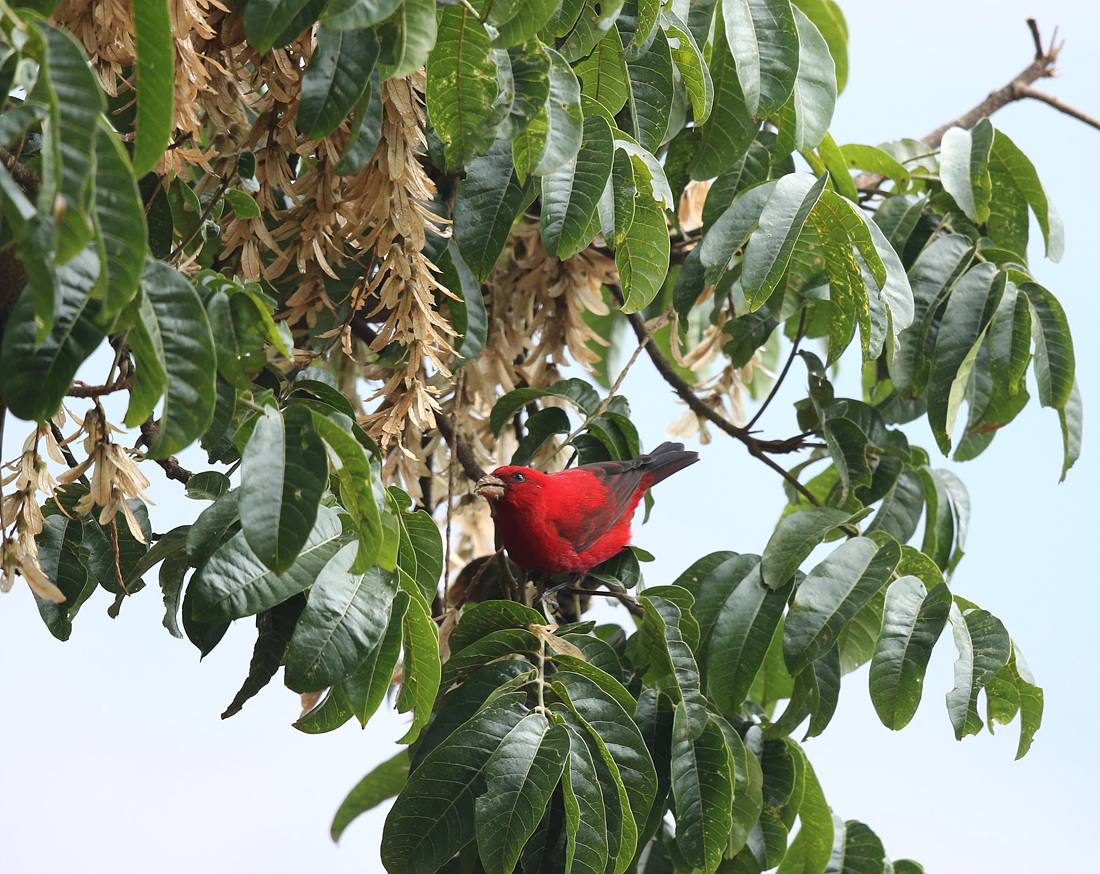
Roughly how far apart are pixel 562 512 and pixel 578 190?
456mm

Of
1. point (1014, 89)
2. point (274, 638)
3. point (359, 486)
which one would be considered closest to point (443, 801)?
point (274, 638)

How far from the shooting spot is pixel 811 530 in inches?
38.8

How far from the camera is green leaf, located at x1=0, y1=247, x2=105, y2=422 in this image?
18.1 inches

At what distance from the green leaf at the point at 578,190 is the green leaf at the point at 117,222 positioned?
356mm

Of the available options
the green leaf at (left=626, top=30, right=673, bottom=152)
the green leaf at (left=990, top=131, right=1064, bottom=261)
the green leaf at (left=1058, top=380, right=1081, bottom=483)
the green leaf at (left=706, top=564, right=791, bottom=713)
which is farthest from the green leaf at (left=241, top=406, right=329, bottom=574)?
the green leaf at (left=990, top=131, right=1064, bottom=261)

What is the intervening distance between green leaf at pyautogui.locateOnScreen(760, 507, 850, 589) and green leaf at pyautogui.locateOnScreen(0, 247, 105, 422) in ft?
2.29

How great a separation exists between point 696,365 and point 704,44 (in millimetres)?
428

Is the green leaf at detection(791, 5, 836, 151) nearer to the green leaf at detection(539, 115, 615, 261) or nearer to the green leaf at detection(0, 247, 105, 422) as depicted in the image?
the green leaf at detection(539, 115, 615, 261)

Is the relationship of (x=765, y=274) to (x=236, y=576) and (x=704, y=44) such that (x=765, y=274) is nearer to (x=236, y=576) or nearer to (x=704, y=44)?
(x=704, y=44)

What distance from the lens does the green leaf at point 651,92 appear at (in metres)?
0.83

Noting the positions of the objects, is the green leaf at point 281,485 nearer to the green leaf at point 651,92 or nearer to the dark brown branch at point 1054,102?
the green leaf at point 651,92

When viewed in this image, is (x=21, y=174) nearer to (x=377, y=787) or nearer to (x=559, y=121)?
(x=559, y=121)

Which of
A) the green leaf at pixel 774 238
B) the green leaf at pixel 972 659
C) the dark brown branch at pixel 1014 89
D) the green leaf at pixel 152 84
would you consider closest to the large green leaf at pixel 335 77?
the green leaf at pixel 152 84

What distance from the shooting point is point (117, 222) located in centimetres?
42
